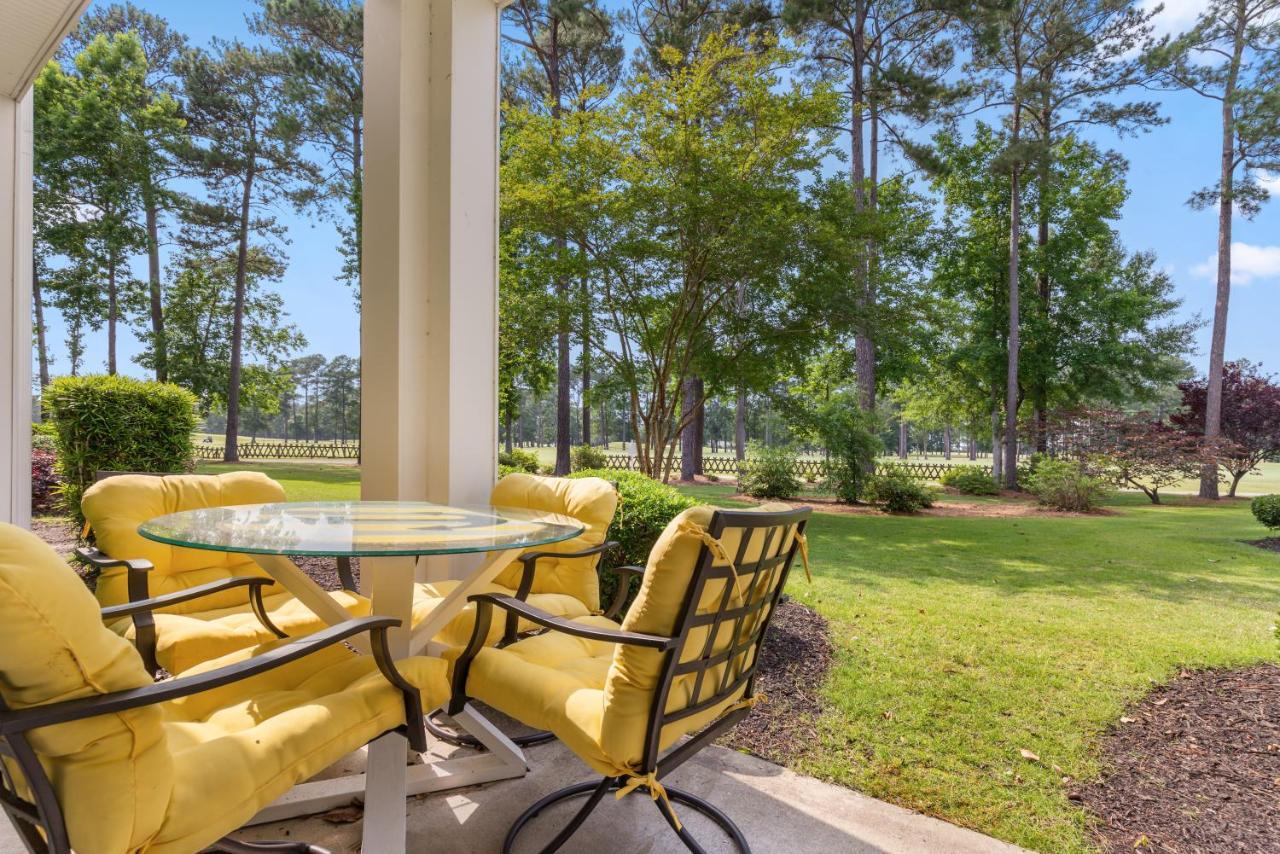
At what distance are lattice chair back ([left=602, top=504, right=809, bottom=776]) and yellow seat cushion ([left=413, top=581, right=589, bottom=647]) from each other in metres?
0.54

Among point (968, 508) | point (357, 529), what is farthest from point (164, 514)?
point (968, 508)

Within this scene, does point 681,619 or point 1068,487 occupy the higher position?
point 681,619

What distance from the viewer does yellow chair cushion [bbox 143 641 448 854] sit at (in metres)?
0.92

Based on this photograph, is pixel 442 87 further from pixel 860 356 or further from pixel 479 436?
pixel 860 356

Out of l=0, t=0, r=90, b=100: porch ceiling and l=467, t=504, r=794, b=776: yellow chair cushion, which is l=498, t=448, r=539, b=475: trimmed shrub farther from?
l=467, t=504, r=794, b=776: yellow chair cushion

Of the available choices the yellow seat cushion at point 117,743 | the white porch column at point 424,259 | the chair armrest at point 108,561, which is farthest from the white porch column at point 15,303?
the yellow seat cushion at point 117,743

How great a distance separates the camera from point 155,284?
13.1 ft

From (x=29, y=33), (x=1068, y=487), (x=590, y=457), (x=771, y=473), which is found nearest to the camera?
(x=29, y=33)

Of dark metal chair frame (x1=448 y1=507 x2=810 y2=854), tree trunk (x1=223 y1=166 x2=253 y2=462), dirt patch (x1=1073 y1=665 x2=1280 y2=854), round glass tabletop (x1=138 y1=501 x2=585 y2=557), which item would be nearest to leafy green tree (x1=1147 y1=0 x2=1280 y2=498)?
dirt patch (x1=1073 y1=665 x2=1280 y2=854)

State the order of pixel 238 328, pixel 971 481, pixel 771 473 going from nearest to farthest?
pixel 238 328 → pixel 771 473 → pixel 971 481

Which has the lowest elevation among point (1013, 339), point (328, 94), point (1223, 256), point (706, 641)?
point (706, 641)

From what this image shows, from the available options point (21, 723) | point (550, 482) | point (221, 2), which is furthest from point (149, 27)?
point (21, 723)

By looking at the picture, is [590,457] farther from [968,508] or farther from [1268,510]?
[1268,510]

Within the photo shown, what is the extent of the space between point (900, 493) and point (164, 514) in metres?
6.65
